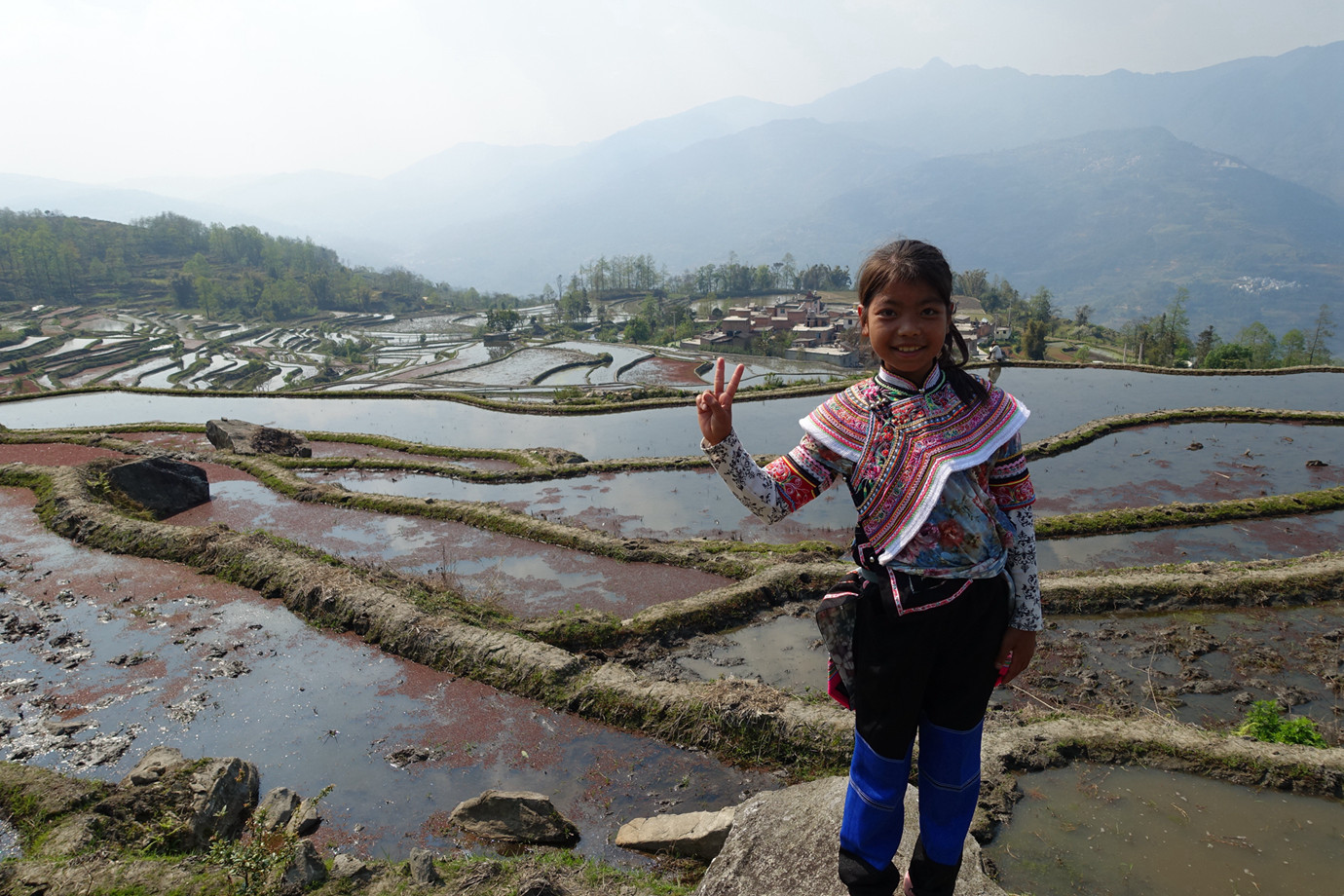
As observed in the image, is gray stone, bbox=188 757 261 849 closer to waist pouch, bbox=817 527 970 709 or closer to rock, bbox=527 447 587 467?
waist pouch, bbox=817 527 970 709

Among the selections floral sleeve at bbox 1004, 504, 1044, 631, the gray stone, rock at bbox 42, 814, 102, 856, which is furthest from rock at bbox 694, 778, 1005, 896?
rock at bbox 42, 814, 102, 856

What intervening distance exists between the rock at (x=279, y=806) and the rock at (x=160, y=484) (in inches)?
441

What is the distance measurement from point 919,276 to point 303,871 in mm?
4691

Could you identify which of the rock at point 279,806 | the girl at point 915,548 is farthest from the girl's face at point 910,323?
the rock at point 279,806

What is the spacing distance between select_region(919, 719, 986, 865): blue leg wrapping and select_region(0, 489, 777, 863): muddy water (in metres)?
2.68

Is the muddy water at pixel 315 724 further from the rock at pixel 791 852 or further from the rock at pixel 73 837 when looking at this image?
the rock at pixel 791 852

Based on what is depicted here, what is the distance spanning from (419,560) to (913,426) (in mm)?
10080

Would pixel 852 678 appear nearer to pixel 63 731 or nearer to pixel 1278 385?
pixel 63 731

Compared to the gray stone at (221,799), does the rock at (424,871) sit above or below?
above

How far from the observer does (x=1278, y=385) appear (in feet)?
74.6

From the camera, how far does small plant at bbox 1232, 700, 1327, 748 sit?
17.9 ft

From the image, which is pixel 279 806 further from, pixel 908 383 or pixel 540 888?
pixel 908 383

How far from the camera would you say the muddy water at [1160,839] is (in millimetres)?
3988

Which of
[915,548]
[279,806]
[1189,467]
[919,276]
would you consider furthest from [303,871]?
[1189,467]
